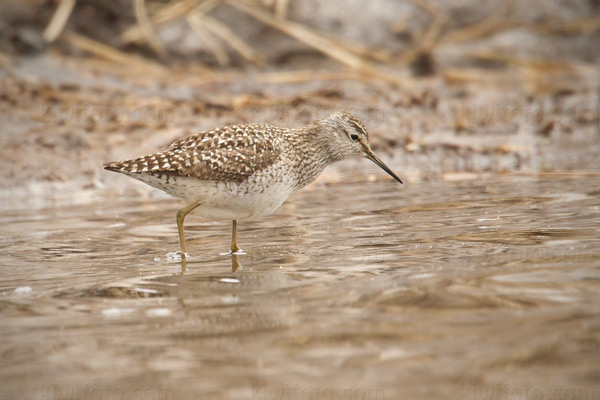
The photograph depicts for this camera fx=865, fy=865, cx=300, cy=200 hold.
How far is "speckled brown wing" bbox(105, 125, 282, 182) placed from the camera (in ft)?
21.8

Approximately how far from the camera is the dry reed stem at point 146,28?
1327 centimetres

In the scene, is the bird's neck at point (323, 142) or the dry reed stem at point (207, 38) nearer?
the bird's neck at point (323, 142)

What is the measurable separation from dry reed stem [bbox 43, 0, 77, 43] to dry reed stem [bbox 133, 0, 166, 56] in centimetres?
94

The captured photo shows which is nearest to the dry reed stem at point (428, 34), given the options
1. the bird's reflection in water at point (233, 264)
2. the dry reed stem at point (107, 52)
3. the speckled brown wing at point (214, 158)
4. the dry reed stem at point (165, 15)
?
the dry reed stem at point (165, 15)

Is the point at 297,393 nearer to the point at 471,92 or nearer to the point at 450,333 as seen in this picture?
the point at 450,333

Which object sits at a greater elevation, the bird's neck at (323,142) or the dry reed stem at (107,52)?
the dry reed stem at (107,52)

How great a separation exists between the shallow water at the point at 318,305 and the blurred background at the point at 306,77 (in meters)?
2.68

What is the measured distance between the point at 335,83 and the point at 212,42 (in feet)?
6.91

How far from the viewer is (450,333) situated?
167 inches

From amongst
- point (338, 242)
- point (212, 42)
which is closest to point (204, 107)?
point (212, 42)

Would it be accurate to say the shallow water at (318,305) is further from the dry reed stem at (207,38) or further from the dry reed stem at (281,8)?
the dry reed stem at (281,8)

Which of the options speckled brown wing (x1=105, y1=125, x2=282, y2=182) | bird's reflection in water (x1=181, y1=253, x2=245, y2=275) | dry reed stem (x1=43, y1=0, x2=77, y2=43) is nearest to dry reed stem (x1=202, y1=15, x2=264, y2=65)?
dry reed stem (x1=43, y1=0, x2=77, y2=43)

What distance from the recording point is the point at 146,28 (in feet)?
43.6

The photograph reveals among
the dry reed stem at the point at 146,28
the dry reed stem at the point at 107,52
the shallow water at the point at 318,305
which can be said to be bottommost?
the shallow water at the point at 318,305
